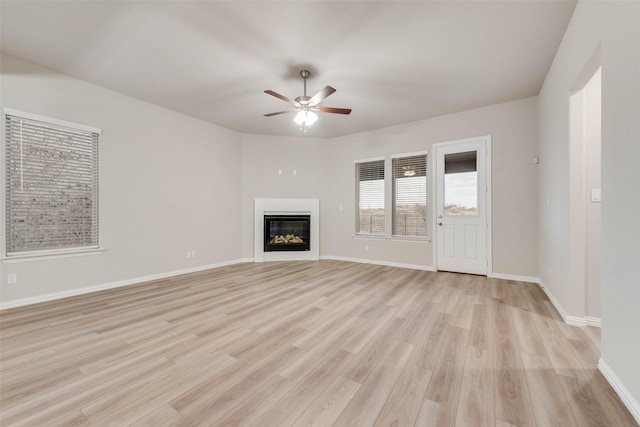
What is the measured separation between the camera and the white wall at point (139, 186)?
3.29m

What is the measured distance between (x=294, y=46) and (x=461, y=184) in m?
3.73

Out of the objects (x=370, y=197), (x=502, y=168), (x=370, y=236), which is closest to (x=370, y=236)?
(x=370, y=236)

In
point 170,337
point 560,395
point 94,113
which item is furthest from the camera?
point 94,113

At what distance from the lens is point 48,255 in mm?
3354

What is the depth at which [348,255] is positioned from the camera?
6.20 meters

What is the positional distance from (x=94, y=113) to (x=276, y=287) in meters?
3.69

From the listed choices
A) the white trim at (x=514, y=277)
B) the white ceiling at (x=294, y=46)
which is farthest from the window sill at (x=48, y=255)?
the white trim at (x=514, y=277)

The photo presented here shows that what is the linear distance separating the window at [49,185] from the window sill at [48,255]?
5 centimetres

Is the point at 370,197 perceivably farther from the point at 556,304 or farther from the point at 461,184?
the point at 556,304

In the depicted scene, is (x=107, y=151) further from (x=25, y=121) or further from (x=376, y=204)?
(x=376, y=204)

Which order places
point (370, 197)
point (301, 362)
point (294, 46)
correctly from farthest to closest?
point (370, 197)
point (294, 46)
point (301, 362)

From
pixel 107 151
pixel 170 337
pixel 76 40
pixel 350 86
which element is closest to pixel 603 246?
pixel 350 86

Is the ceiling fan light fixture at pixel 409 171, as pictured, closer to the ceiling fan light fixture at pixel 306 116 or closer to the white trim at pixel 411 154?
the white trim at pixel 411 154

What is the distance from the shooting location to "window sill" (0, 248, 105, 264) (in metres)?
3.10
